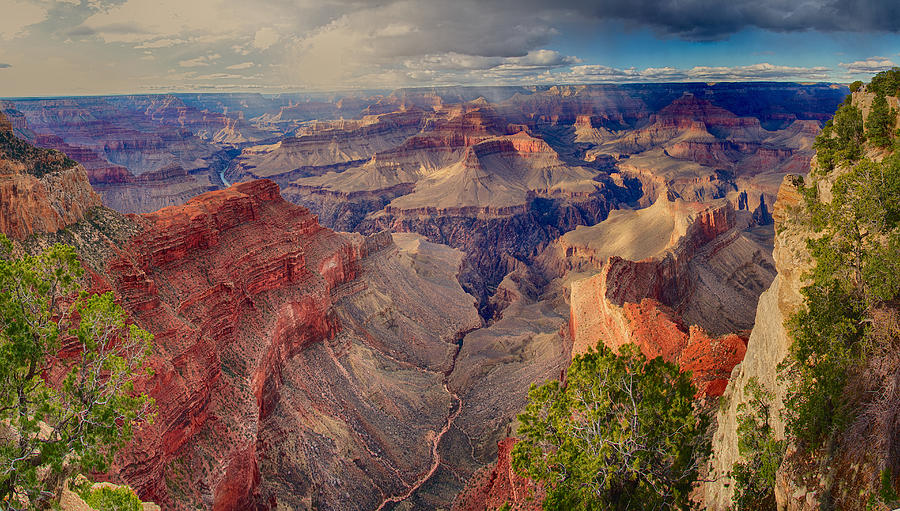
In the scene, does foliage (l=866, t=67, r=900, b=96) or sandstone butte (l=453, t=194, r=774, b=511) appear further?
sandstone butte (l=453, t=194, r=774, b=511)

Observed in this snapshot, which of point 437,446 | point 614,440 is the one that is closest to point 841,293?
point 614,440

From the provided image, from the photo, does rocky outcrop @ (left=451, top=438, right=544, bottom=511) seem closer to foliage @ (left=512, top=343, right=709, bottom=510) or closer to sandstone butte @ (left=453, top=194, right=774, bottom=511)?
sandstone butte @ (left=453, top=194, right=774, bottom=511)

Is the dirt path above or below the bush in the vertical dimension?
below

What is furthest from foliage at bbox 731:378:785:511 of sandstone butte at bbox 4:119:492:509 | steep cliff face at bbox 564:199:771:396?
sandstone butte at bbox 4:119:492:509

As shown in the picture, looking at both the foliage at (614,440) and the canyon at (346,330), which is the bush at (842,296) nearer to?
the canyon at (346,330)

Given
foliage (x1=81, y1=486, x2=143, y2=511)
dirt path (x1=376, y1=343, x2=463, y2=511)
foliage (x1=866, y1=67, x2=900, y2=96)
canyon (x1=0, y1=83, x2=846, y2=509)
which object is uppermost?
foliage (x1=866, y1=67, x2=900, y2=96)

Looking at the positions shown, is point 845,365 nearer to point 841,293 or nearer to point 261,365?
point 841,293

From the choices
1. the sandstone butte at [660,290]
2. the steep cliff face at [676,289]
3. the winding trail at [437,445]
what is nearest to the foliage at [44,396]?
the sandstone butte at [660,290]

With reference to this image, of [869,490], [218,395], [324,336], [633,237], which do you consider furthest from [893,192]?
[633,237]

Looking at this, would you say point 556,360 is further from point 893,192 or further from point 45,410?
point 45,410
